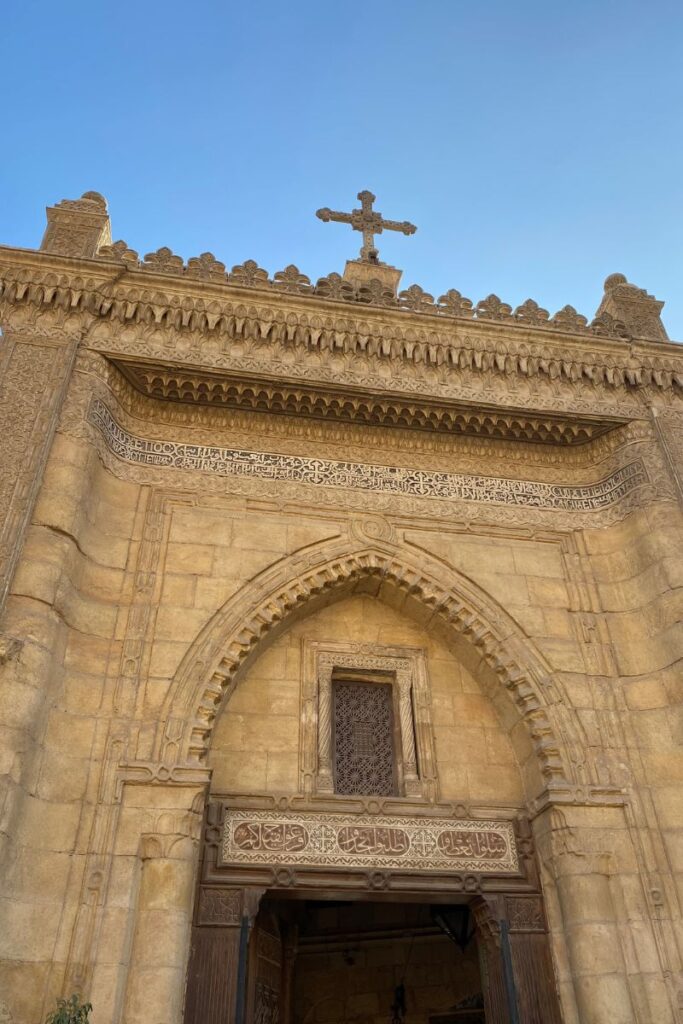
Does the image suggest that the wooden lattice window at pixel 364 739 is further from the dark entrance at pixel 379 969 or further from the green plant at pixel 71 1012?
the dark entrance at pixel 379 969

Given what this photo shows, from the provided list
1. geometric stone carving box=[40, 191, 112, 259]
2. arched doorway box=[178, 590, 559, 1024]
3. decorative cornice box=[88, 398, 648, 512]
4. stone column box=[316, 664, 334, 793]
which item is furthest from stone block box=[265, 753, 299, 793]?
geometric stone carving box=[40, 191, 112, 259]

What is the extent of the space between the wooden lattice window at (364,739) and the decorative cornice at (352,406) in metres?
2.07

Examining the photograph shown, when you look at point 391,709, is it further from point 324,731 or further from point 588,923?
point 588,923

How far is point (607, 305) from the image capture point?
731 cm

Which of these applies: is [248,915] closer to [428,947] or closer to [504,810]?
[504,810]

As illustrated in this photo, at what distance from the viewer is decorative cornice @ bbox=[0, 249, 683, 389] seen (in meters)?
5.79

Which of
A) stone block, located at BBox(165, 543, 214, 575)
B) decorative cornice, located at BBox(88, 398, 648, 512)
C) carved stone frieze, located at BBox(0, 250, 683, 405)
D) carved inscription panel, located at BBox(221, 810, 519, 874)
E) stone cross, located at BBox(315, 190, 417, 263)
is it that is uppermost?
stone cross, located at BBox(315, 190, 417, 263)

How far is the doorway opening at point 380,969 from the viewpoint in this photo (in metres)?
6.99

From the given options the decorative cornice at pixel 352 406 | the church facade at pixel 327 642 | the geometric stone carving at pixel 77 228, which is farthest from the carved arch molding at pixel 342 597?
the geometric stone carving at pixel 77 228

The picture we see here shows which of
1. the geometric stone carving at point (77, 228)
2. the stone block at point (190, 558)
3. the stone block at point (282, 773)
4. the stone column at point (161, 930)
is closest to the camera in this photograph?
the stone column at point (161, 930)

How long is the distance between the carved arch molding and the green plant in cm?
126

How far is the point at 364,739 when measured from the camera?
17.0 feet

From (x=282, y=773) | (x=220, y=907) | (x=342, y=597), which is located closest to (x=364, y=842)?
(x=282, y=773)

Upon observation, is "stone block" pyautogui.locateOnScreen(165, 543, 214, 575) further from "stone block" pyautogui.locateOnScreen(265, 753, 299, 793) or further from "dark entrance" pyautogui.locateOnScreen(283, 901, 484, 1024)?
"dark entrance" pyautogui.locateOnScreen(283, 901, 484, 1024)
